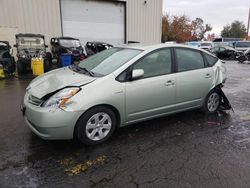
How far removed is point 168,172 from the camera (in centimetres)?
296

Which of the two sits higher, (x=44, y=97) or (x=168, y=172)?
(x=44, y=97)

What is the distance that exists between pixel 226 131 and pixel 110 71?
2.33 meters

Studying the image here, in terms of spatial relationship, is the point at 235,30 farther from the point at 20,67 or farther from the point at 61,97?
the point at 61,97

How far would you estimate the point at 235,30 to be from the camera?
2810 inches

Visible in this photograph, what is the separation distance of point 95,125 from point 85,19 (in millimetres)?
13912

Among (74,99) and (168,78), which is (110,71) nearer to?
(74,99)

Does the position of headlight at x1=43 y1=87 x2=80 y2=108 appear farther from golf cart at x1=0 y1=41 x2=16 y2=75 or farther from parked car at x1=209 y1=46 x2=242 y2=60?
parked car at x1=209 y1=46 x2=242 y2=60

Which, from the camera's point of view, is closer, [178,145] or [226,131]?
[178,145]

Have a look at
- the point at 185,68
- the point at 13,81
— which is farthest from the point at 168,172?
the point at 13,81

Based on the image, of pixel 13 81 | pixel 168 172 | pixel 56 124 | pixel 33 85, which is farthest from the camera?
pixel 13 81

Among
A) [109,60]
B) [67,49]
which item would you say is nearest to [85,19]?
[67,49]

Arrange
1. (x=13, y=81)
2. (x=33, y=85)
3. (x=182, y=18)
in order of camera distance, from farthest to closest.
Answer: (x=182, y=18) → (x=13, y=81) → (x=33, y=85)

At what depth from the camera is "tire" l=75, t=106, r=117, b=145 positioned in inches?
134

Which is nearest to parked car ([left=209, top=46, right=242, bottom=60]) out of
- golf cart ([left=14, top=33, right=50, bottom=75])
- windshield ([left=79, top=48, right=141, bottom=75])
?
golf cart ([left=14, top=33, right=50, bottom=75])
